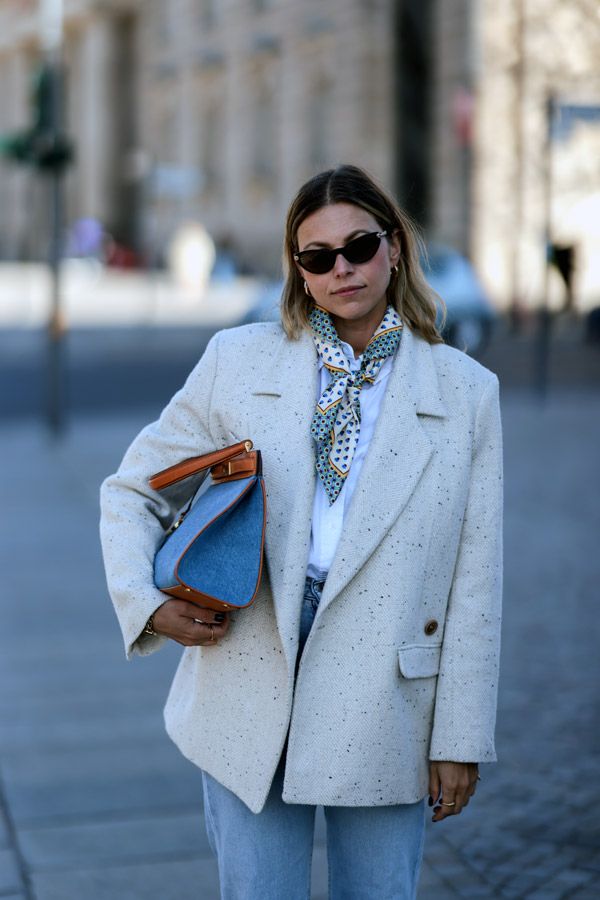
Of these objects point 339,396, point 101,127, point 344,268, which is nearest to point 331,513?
point 339,396

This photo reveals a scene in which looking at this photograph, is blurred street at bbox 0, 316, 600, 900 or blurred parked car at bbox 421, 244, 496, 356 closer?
blurred street at bbox 0, 316, 600, 900

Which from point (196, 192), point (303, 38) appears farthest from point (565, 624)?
point (196, 192)

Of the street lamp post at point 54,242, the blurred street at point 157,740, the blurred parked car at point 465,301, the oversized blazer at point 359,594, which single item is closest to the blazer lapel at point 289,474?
the oversized blazer at point 359,594

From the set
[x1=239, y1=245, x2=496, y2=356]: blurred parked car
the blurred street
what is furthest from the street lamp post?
[x1=239, y1=245, x2=496, y2=356]: blurred parked car

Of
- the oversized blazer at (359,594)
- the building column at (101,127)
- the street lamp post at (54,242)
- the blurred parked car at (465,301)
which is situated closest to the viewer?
the oversized blazer at (359,594)

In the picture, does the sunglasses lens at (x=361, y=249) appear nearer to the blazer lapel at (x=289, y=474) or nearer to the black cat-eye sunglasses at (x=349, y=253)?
the black cat-eye sunglasses at (x=349, y=253)

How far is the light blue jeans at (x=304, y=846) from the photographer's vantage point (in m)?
2.69

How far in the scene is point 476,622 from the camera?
8.94 ft

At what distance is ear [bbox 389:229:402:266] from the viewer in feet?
9.27

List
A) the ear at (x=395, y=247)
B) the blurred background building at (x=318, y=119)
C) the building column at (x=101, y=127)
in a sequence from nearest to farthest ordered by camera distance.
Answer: the ear at (x=395, y=247) < the blurred background building at (x=318, y=119) < the building column at (x=101, y=127)

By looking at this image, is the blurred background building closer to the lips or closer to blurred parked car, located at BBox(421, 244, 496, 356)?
blurred parked car, located at BBox(421, 244, 496, 356)

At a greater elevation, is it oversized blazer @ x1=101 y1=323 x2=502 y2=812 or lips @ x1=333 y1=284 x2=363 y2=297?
lips @ x1=333 y1=284 x2=363 y2=297

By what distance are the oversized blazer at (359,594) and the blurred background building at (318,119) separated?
16.2 feet

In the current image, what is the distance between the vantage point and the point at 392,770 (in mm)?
2682
